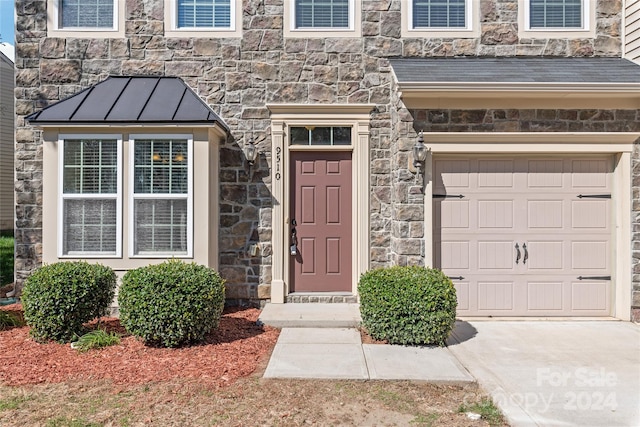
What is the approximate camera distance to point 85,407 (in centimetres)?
341

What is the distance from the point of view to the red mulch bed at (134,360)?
3979mm

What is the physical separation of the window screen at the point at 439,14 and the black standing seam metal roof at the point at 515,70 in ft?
1.87

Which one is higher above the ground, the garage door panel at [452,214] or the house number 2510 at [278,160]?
the house number 2510 at [278,160]

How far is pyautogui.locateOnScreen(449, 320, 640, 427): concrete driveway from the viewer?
3385 mm

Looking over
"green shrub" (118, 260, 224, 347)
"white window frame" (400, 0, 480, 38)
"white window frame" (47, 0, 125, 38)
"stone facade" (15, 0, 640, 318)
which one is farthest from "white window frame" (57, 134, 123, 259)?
"white window frame" (400, 0, 480, 38)

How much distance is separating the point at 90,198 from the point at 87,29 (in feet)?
8.88

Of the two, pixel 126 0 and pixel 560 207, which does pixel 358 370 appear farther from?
pixel 126 0

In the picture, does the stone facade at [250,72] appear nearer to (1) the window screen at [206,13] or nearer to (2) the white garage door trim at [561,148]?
(1) the window screen at [206,13]

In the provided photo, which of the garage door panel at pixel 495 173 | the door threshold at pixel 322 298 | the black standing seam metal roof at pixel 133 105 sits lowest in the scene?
the door threshold at pixel 322 298

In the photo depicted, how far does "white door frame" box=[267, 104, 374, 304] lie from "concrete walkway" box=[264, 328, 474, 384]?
148 centimetres

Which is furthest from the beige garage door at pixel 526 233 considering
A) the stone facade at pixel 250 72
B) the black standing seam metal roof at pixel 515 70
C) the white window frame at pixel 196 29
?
the white window frame at pixel 196 29

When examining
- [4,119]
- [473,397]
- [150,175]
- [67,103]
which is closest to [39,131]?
[67,103]

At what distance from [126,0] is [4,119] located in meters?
9.74

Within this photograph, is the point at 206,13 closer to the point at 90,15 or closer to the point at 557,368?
the point at 90,15
